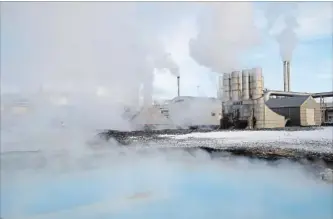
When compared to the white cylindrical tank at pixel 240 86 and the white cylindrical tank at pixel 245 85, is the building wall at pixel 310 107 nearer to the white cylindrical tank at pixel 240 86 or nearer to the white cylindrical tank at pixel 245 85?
the white cylindrical tank at pixel 245 85

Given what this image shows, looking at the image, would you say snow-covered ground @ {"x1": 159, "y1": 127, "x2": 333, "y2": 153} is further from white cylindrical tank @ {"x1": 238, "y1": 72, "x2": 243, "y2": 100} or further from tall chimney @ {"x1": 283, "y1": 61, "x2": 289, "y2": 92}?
white cylindrical tank @ {"x1": 238, "y1": 72, "x2": 243, "y2": 100}

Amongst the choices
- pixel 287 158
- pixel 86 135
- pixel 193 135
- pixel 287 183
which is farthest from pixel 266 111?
pixel 86 135

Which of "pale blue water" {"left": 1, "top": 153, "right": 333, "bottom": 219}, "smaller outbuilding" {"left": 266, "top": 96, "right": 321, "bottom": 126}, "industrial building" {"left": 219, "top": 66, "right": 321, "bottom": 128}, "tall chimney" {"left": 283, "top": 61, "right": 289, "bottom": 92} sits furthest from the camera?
"industrial building" {"left": 219, "top": 66, "right": 321, "bottom": 128}

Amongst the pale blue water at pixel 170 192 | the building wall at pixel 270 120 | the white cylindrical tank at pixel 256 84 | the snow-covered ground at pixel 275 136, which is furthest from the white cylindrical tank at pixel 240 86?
the pale blue water at pixel 170 192

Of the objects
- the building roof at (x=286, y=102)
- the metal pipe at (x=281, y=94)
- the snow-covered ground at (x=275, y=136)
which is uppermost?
the metal pipe at (x=281, y=94)

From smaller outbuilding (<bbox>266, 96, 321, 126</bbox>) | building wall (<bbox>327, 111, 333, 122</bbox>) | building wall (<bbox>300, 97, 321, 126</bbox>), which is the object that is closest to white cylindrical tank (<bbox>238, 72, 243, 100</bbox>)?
smaller outbuilding (<bbox>266, 96, 321, 126</bbox>)

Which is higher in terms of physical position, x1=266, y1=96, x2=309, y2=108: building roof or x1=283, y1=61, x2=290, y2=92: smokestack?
x1=283, y1=61, x2=290, y2=92: smokestack

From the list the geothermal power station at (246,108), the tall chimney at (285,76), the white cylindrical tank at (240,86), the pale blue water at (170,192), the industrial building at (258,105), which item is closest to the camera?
the pale blue water at (170,192)

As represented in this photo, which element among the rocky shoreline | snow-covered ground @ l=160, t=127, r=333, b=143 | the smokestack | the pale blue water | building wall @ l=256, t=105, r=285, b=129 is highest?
the smokestack
